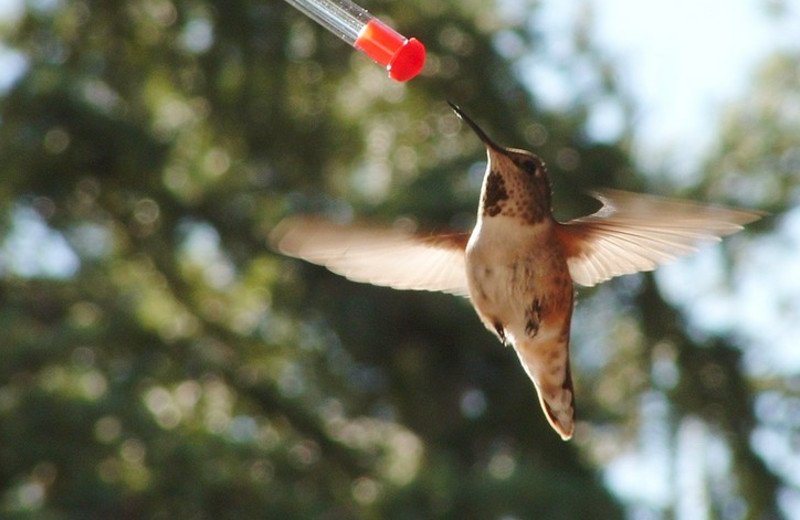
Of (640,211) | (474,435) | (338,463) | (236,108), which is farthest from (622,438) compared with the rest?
(640,211)

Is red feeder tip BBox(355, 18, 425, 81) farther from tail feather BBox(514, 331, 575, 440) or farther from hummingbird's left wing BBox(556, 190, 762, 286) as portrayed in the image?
tail feather BBox(514, 331, 575, 440)

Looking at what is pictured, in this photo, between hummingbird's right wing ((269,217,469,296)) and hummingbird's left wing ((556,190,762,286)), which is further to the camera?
hummingbird's right wing ((269,217,469,296))

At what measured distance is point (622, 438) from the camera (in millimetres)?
4590

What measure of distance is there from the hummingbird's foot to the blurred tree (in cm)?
136

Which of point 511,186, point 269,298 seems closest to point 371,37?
point 511,186

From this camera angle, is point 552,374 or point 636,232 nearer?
point 636,232

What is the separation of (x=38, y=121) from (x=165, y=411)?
3.63ft

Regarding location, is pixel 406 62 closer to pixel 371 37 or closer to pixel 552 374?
pixel 371 37

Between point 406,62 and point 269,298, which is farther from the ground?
point 406,62

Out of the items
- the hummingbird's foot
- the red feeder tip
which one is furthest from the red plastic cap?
the hummingbird's foot

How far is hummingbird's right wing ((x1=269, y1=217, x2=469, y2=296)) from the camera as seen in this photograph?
1846mm

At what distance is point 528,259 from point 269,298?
2.42m

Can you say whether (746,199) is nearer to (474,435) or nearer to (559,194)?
(559,194)

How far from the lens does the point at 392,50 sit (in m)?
1.73
